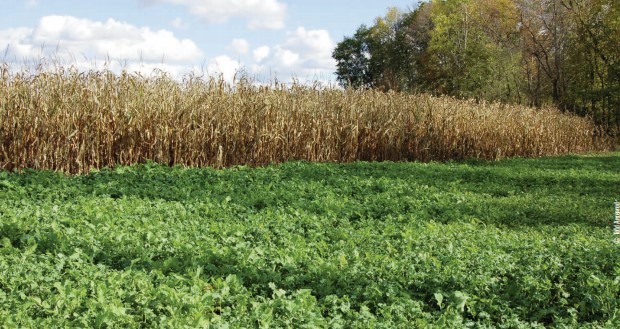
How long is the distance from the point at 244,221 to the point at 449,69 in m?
35.3

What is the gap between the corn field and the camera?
457 inches

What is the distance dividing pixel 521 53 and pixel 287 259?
40775mm

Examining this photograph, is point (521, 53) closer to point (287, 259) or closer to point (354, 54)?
point (354, 54)

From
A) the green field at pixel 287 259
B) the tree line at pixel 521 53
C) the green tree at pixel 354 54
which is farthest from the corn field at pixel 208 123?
the green tree at pixel 354 54

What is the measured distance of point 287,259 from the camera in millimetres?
5797

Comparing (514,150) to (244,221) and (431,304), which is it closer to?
(244,221)

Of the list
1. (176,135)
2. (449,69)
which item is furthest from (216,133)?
(449,69)

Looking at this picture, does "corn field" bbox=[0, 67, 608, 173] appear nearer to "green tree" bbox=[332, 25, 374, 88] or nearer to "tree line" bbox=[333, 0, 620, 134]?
"tree line" bbox=[333, 0, 620, 134]

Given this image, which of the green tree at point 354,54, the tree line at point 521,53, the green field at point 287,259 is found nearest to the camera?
the green field at point 287,259

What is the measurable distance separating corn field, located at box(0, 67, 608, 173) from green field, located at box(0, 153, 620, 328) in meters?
1.47

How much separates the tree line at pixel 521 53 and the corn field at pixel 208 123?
11200 millimetres

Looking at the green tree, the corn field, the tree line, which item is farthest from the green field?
the green tree

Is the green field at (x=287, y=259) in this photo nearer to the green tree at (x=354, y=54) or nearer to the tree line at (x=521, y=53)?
the tree line at (x=521, y=53)

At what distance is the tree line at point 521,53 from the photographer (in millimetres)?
36938
